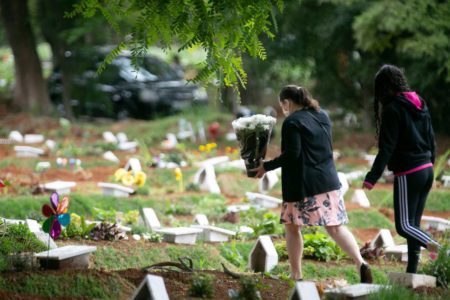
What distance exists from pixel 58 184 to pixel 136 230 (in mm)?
3020

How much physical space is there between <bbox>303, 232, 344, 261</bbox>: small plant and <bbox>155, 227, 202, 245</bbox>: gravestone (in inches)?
45.2

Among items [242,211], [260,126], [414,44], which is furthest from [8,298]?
[414,44]

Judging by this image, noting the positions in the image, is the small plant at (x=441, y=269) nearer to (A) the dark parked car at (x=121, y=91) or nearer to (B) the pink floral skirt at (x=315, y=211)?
(B) the pink floral skirt at (x=315, y=211)

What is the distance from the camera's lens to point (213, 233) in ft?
33.9

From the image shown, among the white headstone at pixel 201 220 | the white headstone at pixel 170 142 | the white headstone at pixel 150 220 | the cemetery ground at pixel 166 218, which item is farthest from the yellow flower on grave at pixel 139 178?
the white headstone at pixel 170 142

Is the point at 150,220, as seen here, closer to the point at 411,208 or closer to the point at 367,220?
the point at 367,220

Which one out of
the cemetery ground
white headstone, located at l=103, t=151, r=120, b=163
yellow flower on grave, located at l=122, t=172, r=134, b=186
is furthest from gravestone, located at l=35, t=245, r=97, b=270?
white headstone, located at l=103, t=151, r=120, b=163

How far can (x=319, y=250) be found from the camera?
9617mm

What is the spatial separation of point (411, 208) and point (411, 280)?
816mm

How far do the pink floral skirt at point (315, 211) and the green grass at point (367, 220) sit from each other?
418cm

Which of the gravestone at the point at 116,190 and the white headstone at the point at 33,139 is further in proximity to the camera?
the white headstone at the point at 33,139

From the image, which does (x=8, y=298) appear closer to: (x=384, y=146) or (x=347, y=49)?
(x=384, y=146)

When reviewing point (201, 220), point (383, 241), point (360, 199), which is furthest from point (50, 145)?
point (383, 241)

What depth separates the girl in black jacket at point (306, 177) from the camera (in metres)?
7.84
